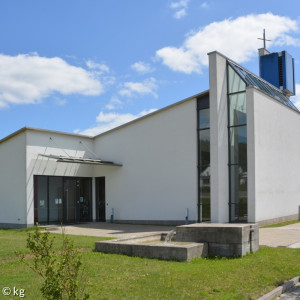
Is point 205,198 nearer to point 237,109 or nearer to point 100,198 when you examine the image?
point 237,109

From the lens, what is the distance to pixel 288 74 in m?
30.1

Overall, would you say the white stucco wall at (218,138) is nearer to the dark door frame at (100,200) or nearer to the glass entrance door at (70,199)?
the dark door frame at (100,200)

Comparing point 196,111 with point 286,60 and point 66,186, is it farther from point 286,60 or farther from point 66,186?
point 286,60

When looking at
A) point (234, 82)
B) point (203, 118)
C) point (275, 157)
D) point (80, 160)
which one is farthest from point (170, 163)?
point (275, 157)

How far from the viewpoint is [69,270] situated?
476 centimetres

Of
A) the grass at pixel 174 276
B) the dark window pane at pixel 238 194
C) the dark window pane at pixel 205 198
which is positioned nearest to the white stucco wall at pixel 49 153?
the dark window pane at pixel 205 198

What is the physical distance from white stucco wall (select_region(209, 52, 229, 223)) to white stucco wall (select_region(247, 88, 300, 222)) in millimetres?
1484

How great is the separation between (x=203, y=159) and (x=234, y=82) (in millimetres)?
4209

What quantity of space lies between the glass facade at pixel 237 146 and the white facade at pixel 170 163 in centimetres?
34

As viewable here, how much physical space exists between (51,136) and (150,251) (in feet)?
45.2

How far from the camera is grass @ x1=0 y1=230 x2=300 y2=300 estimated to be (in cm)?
712

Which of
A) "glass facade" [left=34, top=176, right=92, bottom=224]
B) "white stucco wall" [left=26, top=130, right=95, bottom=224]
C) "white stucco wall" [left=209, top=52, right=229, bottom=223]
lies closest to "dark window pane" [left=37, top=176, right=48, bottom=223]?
"glass facade" [left=34, top=176, right=92, bottom=224]

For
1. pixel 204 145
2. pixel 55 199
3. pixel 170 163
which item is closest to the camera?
pixel 204 145

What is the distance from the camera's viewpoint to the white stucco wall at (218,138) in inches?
767
